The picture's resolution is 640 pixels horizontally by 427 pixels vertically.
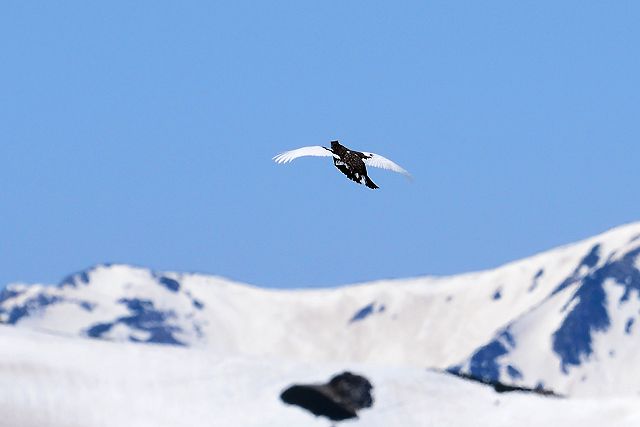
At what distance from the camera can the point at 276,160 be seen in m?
51.6

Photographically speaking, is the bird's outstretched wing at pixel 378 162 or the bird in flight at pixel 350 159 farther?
the bird's outstretched wing at pixel 378 162

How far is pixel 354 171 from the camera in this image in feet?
162

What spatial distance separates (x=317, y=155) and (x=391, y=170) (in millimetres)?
2012

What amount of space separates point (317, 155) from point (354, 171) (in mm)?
2429

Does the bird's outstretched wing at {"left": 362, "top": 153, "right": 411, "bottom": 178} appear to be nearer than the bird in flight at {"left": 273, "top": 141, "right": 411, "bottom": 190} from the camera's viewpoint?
No

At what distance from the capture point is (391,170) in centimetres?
5119

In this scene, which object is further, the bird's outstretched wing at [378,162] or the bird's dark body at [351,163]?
the bird's outstretched wing at [378,162]

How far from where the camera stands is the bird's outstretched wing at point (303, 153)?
5128cm

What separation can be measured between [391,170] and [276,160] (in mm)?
3091

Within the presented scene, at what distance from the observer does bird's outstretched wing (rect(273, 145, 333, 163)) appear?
51281 mm

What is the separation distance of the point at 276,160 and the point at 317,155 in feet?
3.66

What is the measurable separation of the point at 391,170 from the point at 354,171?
219cm

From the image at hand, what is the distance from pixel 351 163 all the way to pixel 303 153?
252 centimetres

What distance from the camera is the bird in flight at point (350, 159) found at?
160ft
